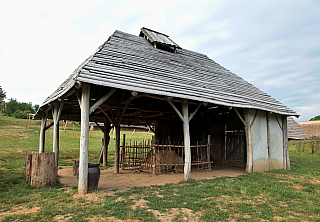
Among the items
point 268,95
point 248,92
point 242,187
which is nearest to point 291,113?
point 268,95

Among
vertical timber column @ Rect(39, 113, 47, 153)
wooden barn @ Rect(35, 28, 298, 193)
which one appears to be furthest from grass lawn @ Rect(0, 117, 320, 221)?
vertical timber column @ Rect(39, 113, 47, 153)

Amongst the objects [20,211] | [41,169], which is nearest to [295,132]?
[41,169]

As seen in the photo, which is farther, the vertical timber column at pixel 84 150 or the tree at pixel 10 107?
the tree at pixel 10 107

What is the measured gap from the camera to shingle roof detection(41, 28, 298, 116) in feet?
20.4

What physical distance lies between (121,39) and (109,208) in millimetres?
7668

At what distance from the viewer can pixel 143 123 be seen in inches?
598

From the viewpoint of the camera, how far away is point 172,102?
32.4 feet

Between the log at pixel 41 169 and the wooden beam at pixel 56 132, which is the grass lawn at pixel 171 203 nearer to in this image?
the log at pixel 41 169

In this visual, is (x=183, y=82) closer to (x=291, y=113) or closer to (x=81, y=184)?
(x=81, y=184)

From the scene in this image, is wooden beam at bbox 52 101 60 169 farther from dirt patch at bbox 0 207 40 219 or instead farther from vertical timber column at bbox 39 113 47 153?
dirt patch at bbox 0 207 40 219

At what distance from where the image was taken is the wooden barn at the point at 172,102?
6.26m

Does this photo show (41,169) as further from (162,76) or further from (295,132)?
(295,132)

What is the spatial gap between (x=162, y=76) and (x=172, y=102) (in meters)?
2.36

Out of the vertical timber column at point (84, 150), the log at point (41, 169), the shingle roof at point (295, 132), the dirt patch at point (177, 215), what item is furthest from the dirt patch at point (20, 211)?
the shingle roof at point (295, 132)
